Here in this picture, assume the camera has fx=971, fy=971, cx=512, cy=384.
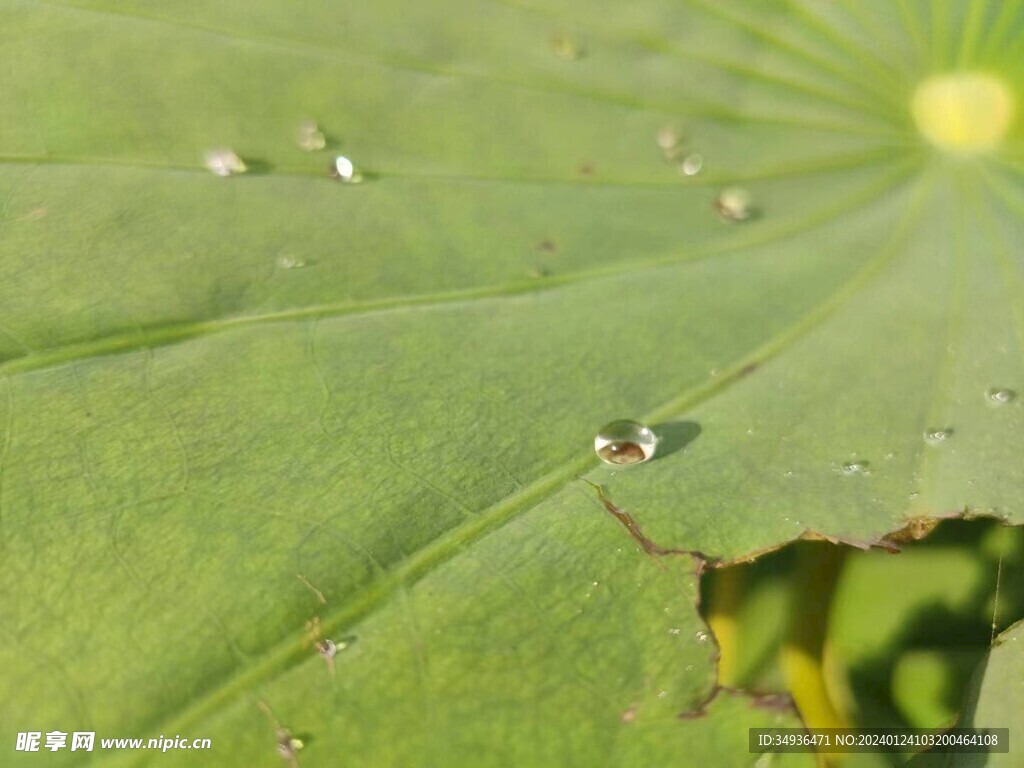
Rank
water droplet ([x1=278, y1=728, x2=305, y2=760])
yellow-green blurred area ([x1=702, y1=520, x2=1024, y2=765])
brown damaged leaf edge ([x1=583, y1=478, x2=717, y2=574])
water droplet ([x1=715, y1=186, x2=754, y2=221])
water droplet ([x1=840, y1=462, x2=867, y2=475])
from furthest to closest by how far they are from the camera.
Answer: water droplet ([x1=715, y1=186, x2=754, y2=221]) → yellow-green blurred area ([x1=702, y1=520, x2=1024, y2=765]) → water droplet ([x1=840, y1=462, x2=867, y2=475]) → brown damaged leaf edge ([x1=583, y1=478, x2=717, y2=574]) → water droplet ([x1=278, y1=728, x2=305, y2=760])

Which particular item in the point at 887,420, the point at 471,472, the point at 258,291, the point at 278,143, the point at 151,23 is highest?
the point at 151,23

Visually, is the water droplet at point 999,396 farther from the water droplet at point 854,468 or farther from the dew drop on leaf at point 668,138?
the dew drop on leaf at point 668,138

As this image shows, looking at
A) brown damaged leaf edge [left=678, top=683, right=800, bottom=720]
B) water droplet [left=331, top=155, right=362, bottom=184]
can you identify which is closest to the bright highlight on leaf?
water droplet [left=331, top=155, right=362, bottom=184]

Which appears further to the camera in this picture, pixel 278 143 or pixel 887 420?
pixel 278 143

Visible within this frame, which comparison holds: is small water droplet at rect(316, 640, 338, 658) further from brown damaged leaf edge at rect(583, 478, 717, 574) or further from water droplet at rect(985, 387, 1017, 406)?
water droplet at rect(985, 387, 1017, 406)

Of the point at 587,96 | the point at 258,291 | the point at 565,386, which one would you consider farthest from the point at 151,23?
the point at 565,386

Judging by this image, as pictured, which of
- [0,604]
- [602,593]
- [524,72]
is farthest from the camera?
[524,72]

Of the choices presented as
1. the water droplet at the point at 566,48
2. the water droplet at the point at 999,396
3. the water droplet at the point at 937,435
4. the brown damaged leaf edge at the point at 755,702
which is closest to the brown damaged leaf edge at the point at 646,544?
the brown damaged leaf edge at the point at 755,702

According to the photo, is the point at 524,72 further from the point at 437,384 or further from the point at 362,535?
the point at 362,535
